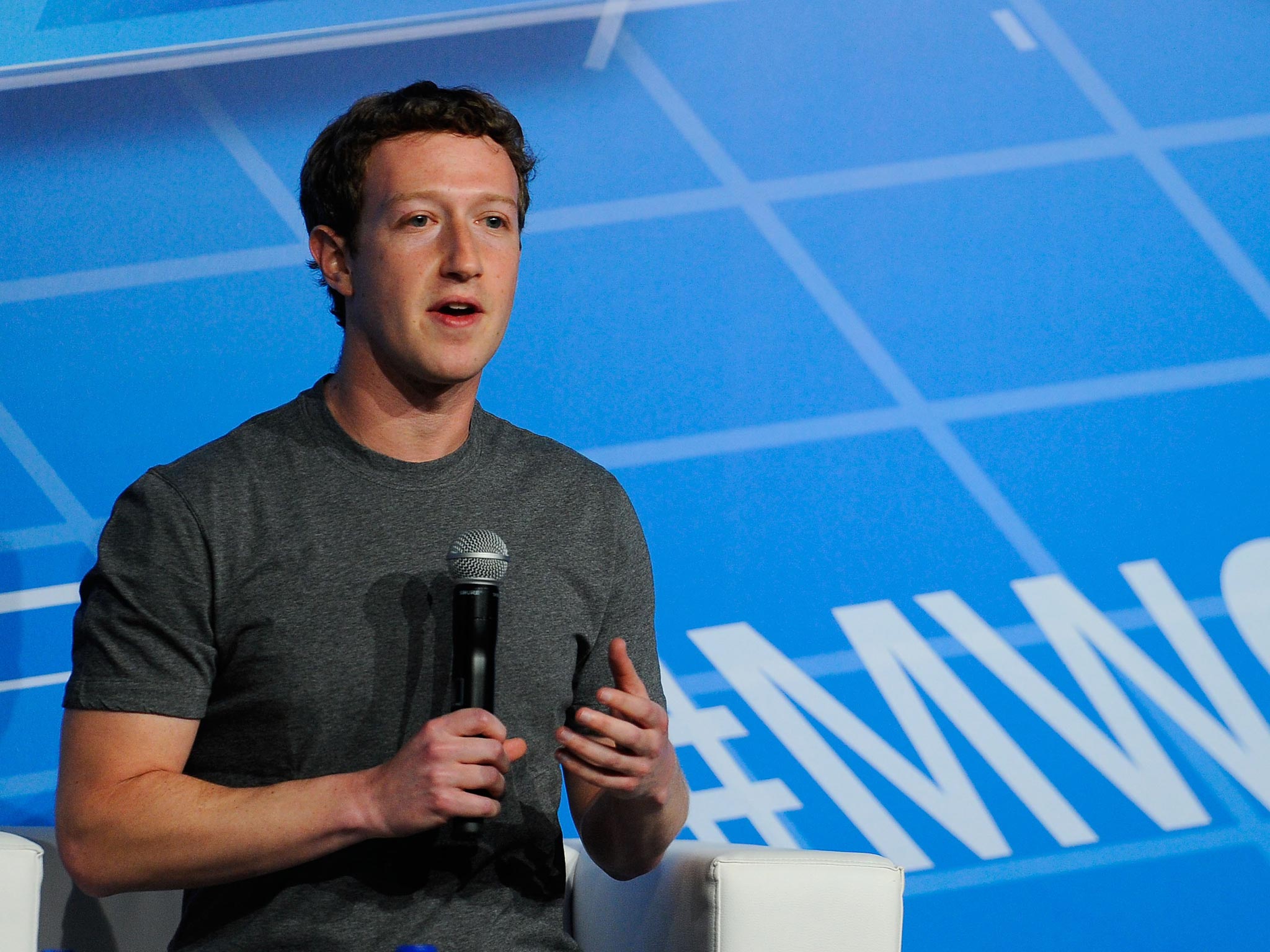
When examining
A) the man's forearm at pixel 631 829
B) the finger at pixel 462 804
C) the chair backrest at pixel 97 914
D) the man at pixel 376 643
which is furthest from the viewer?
the chair backrest at pixel 97 914

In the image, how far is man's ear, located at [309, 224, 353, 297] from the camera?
5.06ft

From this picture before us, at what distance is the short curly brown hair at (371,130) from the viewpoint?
4.99 feet

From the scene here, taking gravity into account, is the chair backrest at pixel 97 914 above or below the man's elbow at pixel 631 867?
below

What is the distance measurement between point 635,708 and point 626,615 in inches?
14.8

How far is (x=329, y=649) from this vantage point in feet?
4.45

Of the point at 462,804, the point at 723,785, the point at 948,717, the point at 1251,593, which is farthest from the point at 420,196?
the point at 1251,593

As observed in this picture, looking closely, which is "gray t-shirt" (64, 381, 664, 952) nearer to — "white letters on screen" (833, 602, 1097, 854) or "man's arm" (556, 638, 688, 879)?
"man's arm" (556, 638, 688, 879)

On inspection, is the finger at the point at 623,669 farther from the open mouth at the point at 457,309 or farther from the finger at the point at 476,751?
the open mouth at the point at 457,309

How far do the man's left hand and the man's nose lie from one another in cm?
46

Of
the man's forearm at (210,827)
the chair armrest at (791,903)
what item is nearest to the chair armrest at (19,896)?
the man's forearm at (210,827)

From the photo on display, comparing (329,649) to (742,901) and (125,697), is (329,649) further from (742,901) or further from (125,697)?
(742,901)

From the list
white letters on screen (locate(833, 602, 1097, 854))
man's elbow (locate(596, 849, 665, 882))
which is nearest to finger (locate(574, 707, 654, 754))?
man's elbow (locate(596, 849, 665, 882))

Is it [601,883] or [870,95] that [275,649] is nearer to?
[601,883]

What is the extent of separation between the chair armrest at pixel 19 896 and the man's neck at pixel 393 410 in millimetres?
569
